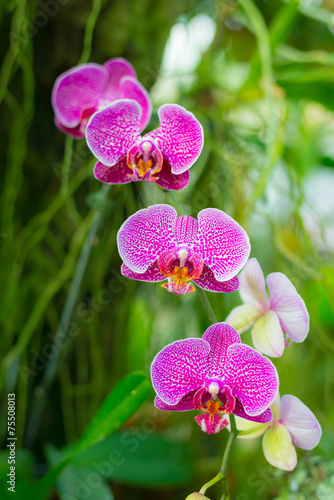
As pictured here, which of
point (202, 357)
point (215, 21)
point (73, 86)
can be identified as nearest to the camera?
point (202, 357)

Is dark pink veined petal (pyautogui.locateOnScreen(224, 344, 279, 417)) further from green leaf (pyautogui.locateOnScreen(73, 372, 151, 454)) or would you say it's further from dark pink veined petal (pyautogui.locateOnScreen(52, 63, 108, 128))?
dark pink veined petal (pyautogui.locateOnScreen(52, 63, 108, 128))

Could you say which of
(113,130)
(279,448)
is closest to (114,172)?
(113,130)

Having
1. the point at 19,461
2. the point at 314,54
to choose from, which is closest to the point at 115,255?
the point at 19,461

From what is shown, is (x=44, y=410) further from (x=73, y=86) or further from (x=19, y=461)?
(x=73, y=86)

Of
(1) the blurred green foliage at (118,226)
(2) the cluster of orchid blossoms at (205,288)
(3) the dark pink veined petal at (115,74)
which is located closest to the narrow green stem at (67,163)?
(1) the blurred green foliage at (118,226)

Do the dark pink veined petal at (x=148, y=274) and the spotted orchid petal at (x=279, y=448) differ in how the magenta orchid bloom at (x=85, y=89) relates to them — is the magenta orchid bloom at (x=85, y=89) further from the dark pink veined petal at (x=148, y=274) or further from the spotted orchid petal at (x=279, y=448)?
the spotted orchid petal at (x=279, y=448)

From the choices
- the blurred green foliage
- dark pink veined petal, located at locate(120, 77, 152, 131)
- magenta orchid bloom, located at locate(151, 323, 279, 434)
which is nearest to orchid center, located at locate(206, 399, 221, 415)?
magenta orchid bloom, located at locate(151, 323, 279, 434)

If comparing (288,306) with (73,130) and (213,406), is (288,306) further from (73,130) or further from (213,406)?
(73,130)
